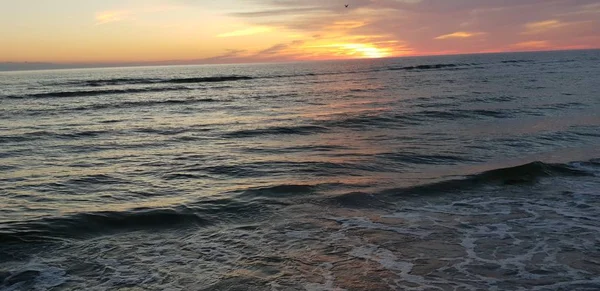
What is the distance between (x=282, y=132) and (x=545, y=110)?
15.4 metres

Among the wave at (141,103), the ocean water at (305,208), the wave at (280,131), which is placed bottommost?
the ocean water at (305,208)

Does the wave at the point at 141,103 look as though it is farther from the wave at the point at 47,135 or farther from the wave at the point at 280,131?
the wave at the point at 280,131

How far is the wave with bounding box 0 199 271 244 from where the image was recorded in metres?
8.20

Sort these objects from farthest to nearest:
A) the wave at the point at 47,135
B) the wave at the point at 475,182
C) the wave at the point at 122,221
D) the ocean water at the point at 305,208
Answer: the wave at the point at 47,135
the wave at the point at 475,182
the wave at the point at 122,221
the ocean water at the point at 305,208

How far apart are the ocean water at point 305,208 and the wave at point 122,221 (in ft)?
0.13

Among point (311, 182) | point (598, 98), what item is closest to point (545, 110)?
point (598, 98)

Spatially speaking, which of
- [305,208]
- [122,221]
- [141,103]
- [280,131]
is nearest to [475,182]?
[305,208]

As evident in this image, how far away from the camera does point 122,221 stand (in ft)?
29.2

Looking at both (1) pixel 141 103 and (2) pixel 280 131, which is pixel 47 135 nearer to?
(2) pixel 280 131

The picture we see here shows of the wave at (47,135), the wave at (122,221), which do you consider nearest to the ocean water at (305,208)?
the wave at (122,221)

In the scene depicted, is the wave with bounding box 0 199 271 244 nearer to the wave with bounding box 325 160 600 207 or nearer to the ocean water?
the ocean water

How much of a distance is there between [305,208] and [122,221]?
3699mm

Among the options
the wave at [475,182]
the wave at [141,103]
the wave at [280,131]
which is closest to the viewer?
the wave at [475,182]

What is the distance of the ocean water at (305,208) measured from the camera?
6457 mm
